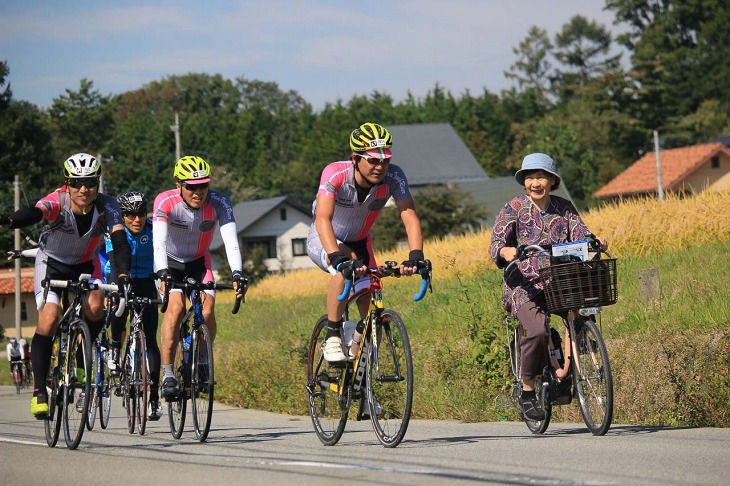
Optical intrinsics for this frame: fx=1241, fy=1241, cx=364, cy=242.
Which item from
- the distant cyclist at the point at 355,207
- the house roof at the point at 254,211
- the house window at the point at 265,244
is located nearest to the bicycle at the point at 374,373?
the distant cyclist at the point at 355,207

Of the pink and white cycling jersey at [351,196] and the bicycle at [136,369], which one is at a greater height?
the pink and white cycling jersey at [351,196]

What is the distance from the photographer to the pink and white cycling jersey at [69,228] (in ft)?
37.1

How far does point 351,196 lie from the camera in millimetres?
9852

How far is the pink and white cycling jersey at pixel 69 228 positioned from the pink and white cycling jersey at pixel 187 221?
429mm

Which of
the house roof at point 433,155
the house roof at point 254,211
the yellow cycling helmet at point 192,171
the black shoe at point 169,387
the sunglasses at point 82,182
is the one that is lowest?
the black shoe at point 169,387

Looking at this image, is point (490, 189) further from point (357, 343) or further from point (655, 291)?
point (357, 343)

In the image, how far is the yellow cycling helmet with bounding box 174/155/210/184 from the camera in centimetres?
1128

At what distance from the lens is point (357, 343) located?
9.73 metres

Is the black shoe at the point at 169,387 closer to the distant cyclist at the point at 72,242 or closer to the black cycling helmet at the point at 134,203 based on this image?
the distant cyclist at the point at 72,242

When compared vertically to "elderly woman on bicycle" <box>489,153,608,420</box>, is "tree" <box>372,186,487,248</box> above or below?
above

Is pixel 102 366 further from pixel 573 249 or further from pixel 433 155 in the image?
pixel 433 155

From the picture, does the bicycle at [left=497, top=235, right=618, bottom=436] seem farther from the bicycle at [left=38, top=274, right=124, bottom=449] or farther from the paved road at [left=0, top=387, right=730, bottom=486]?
the bicycle at [left=38, top=274, right=124, bottom=449]

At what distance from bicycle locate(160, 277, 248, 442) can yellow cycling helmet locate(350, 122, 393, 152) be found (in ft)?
6.48

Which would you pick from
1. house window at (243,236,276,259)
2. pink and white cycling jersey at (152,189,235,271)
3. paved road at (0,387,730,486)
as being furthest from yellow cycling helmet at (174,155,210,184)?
house window at (243,236,276,259)
